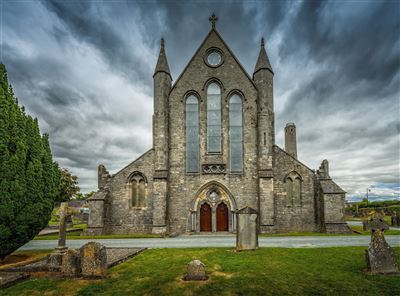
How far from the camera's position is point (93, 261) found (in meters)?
8.31

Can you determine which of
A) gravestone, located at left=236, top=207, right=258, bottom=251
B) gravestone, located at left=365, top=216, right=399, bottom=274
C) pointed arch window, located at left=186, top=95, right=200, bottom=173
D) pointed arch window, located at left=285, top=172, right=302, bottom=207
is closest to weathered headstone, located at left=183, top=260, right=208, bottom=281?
gravestone, located at left=236, top=207, right=258, bottom=251

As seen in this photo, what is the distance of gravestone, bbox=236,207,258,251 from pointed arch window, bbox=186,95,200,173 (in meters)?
9.74

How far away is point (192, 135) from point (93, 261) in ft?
49.8

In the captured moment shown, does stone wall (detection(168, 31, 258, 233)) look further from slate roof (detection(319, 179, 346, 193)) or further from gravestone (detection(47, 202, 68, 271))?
gravestone (detection(47, 202, 68, 271))

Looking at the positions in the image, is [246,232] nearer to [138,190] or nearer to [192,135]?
[192,135]

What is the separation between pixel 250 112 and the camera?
2247 cm

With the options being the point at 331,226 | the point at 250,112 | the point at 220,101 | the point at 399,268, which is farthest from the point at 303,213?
the point at 399,268

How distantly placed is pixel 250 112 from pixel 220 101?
259 cm

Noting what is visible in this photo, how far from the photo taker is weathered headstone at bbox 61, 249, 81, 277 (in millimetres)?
8359

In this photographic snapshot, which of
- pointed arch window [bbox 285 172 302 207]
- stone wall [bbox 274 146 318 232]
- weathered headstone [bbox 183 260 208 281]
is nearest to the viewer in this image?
weathered headstone [bbox 183 260 208 281]

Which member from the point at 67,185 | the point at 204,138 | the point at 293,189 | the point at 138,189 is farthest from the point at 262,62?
the point at 67,185

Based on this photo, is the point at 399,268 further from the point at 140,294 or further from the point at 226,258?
the point at 140,294

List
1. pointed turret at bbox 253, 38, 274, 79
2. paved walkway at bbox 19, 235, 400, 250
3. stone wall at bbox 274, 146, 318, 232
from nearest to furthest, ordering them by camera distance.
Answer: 1. paved walkway at bbox 19, 235, 400, 250
2. stone wall at bbox 274, 146, 318, 232
3. pointed turret at bbox 253, 38, 274, 79

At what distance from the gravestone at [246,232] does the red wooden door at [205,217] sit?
9.38 metres
